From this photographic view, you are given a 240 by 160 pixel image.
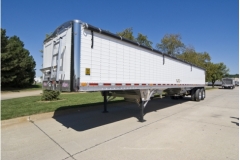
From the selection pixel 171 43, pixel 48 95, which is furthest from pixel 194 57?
pixel 48 95

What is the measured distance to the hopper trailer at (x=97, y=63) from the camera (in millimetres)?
4309

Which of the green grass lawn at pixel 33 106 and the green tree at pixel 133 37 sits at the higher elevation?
the green tree at pixel 133 37

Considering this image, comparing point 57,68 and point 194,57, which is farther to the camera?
point 194,57

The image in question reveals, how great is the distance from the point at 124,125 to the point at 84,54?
308cm

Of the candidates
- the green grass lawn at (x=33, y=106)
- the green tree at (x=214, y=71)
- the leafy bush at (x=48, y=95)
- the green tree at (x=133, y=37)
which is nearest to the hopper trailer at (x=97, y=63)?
the green grass lawn at (x=33, y=106)

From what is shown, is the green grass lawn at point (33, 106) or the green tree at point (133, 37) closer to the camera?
the green grass lawn at point (33, 106)

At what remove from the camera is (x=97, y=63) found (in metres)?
4.69

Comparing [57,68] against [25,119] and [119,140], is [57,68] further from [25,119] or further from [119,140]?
[25,119]

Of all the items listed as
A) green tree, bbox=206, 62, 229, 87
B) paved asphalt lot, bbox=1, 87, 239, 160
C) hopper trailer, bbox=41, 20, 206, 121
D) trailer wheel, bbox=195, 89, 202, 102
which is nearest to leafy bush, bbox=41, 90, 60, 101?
paved asphalt lot, bbox=1, 87, 239, 160

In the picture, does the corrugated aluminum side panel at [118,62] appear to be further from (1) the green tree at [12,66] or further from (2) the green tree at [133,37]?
(1) the green tree at [12,66]

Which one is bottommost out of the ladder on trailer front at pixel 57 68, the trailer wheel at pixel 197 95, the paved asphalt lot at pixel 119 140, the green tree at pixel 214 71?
the paved asphalt lot at pixel 119 140

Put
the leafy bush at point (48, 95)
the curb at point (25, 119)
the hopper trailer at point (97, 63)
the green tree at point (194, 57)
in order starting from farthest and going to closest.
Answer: the green tree at point (194, 57)
the leafy bush at point (48, 95)
the curb at point (25, 119)
the hopper trailer at point (97, 63)

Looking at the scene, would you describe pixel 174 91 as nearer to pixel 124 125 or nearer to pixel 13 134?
pixel 124 125

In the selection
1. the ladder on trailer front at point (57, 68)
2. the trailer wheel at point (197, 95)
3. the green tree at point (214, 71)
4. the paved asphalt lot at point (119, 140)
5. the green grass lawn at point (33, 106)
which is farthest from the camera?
the green tree at point (214, 71)
